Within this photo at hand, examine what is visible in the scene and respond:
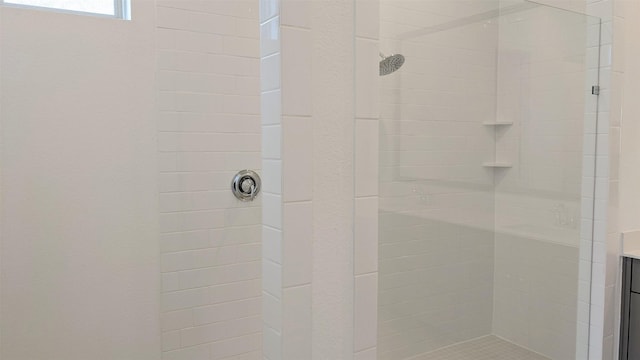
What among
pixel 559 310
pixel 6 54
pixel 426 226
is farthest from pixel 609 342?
pixel 6 54

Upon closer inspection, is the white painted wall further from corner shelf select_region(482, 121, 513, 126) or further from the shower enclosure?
corner shelf select_region(482, 121, 513, 126)

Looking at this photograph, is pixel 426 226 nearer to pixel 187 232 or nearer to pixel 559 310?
pixel 559 310

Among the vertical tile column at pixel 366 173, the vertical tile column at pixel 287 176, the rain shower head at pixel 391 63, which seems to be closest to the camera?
the vertical tile column at pixel 287 176

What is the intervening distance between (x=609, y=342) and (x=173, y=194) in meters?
2.09

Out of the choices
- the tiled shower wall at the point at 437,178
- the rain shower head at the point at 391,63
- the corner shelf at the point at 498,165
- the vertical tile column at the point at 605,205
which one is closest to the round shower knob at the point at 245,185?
the tiled shower wall at the point at 437,178

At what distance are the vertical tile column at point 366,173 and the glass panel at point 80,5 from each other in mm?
1366

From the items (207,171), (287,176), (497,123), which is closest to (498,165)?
(497,123)

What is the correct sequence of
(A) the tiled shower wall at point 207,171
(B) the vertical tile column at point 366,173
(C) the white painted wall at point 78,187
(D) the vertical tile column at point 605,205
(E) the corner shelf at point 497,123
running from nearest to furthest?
(B) the vertical tile column at point 366,173 → (C) the white painted wall at point 78,187 → (D) the vertical tile column at point 605,205 → (A) the tiled shower wall at point 207,171 → (E) the corner shelf at point 497,123

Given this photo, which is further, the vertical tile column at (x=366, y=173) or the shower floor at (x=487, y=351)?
the shower floor at (x=487, y=351)

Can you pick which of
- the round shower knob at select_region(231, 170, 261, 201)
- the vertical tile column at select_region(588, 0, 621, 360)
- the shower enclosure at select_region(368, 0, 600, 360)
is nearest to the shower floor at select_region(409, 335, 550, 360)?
the shower enclosure at select_region(368, 0, 600, 360)

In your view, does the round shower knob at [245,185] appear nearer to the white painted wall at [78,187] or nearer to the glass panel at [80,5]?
the white painted wall at [78,187]

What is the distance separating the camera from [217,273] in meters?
2.44

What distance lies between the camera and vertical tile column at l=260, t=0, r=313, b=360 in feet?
4.04

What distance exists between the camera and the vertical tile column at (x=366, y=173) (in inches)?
53.5
